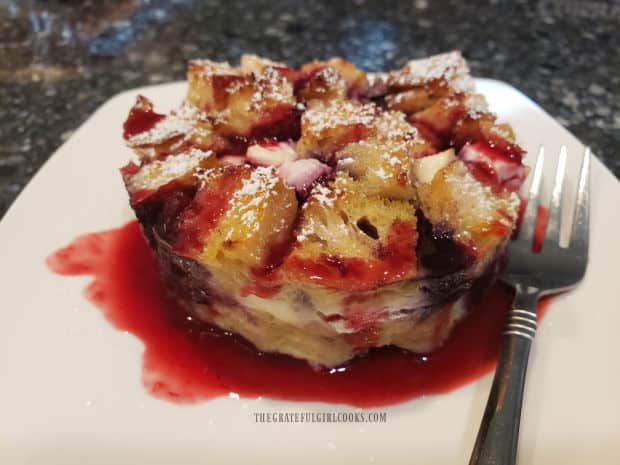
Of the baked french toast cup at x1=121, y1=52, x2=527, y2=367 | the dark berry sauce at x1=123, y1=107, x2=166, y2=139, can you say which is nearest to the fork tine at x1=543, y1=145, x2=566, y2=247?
the baked french toast cup at x1=121, y1=52, x2=527, y2=367

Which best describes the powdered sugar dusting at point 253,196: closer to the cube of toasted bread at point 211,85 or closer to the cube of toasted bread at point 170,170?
the cube of toasted bread at point 170,170

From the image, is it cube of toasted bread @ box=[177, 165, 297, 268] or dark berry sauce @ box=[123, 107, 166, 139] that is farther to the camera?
dark berry sauce @ box=[123, 107, 166, 139]

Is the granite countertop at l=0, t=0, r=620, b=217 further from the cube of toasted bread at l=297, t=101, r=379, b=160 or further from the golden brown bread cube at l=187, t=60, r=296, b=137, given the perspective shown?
the cube of toasted bread at l=297, t=101, r=379, b=160

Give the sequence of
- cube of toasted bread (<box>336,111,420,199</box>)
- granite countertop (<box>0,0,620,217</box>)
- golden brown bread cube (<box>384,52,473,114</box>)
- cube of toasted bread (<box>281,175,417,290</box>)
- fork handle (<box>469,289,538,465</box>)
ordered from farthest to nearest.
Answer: granite countertop (<box>0,0,620,217</box>) < golden brown bread cube (<box>384,52,473,114</box>) < cube of toasted bread (<box>336,111,420,199</box>) < cube of toasted bread (<box>281,175,417,290</box>) < fork handle (<box>469,289,538,465</box>)

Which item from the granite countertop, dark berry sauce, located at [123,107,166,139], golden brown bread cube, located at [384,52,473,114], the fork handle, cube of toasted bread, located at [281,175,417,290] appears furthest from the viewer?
the granite countertop

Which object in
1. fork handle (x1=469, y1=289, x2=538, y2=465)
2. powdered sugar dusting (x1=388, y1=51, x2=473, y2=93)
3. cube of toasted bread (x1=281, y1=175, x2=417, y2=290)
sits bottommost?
fork handle (x1=469, y1=289, x2=538, y2=465)

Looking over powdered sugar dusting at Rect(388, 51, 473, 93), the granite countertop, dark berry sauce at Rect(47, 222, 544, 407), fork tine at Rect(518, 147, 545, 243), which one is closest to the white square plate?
dark berry sauce at Rect(47, 222, 544, 407)

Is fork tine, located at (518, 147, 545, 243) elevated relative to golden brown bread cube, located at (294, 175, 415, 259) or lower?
lower

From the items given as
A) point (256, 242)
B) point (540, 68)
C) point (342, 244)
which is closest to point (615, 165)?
point (540, 68)

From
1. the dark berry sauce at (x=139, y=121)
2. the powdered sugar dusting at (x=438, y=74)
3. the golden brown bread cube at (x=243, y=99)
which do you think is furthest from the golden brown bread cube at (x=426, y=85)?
the dark berry sauce at (x=139, y=121)
